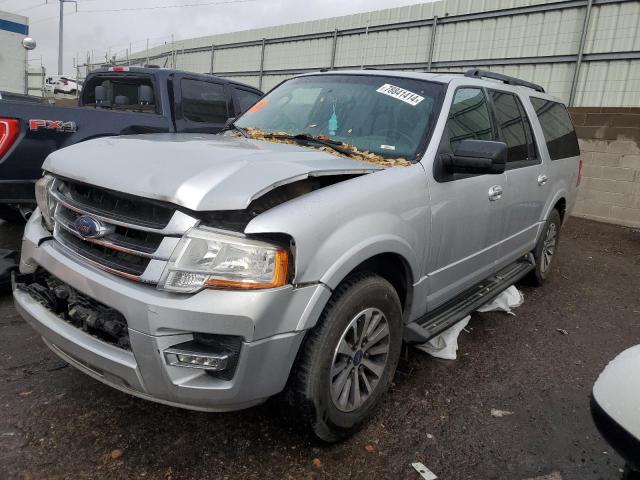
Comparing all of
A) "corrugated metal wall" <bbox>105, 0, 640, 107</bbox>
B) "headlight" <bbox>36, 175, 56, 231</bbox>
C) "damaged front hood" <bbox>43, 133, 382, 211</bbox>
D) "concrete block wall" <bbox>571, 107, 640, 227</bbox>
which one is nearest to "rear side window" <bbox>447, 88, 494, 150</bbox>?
"damaged front hood" <bbox>43, 133, 382, 211</bbox>

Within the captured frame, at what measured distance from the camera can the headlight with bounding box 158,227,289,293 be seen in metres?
1.88

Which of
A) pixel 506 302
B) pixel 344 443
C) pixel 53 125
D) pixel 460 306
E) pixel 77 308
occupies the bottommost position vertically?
pixel 344 443

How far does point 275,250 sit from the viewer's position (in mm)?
1941

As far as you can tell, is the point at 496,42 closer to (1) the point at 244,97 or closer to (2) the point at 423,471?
(1) the point at 244,97

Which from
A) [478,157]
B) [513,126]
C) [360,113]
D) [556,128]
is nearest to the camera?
[478,157]

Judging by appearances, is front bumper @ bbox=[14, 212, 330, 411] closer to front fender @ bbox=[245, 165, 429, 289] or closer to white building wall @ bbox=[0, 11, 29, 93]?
front fender @ bbox=[245, 165, 429, 289]

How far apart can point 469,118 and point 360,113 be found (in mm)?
779

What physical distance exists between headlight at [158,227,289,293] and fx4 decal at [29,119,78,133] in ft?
10.1

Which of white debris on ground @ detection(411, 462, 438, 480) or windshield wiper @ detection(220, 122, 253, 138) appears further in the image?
windshield wiper @ detection(220, 122, 253, 138)

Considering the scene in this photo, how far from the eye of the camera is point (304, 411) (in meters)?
2.18

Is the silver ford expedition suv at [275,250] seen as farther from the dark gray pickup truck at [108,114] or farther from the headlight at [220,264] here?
the dark gray pickup truck at [108,114]

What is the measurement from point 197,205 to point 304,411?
1004 mm

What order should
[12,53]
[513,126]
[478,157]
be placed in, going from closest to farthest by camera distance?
[478,157], [513,126], [12,53]

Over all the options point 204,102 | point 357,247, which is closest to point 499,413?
point 357,247
